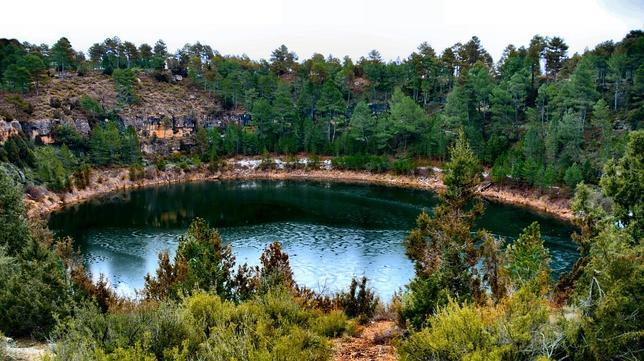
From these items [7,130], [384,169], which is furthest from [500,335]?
[7,130]

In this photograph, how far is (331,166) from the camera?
83.6 meters

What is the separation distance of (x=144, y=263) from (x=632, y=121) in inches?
2443

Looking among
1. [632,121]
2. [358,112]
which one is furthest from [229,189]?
[632,121]

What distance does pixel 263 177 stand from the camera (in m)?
83.1

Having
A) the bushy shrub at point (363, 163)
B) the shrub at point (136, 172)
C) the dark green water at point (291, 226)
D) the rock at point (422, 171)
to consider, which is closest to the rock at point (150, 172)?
the shrub at point (136, 172)

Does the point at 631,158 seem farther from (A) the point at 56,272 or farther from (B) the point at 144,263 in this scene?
(B) the point at 144,263

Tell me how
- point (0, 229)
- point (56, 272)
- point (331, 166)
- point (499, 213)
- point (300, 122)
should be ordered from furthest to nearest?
point (300, 122) → point (331, 166) → point (499, 213) → point (0, 229) → point (56, 272)

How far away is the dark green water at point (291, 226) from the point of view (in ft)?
124

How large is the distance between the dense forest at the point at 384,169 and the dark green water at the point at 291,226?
336 centimetres

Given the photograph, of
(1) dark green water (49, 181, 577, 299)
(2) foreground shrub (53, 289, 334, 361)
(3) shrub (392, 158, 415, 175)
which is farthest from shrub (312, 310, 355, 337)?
(3) shrub (392, 158, 415, 175)

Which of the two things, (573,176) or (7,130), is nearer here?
(573,176)

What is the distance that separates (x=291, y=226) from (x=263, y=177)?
33.2 meters

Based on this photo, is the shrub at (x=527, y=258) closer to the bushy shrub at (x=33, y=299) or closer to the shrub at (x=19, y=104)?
the bushy shrub at (x=33, y=299)

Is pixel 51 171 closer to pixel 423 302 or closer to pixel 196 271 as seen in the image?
pixel 196 271
